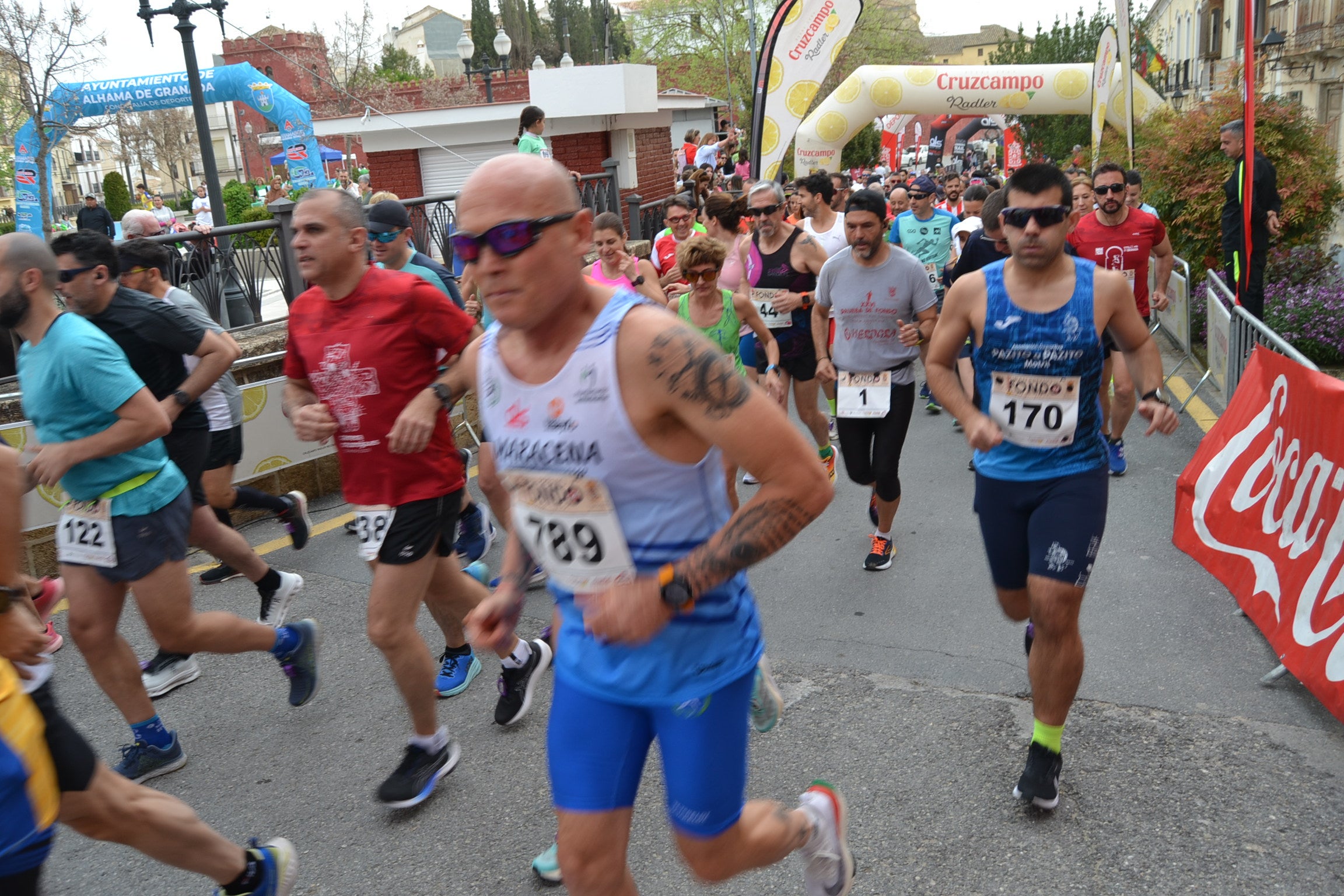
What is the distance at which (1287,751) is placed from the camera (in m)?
3.53

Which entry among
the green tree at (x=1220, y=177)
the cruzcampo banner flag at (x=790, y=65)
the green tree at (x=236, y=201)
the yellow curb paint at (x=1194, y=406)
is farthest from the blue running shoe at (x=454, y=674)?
the green tree at (x=236, y=201)

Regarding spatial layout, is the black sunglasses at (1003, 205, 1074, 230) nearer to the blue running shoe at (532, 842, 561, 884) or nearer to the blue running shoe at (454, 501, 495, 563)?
the blue running shoe at (532, 842, 561, 884)

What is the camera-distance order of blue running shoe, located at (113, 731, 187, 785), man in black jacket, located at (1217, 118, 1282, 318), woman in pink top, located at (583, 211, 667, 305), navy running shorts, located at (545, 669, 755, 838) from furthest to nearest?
man in black jacket, located at (1217, 118, 1282, 318), woman in pink top, located at (583, 211, 667, 305), blue running shoe, located at (113, 731, 187, 785), navy running shorts, located at (545, 669, 755, 838)

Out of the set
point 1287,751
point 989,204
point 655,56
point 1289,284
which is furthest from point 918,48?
point 1287,751

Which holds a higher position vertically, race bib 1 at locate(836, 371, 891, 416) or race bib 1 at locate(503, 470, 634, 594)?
race bib 1 at locate(503, 470, 634, 594)

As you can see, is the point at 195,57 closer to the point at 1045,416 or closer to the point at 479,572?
the point at 479,572

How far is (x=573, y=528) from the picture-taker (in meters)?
2.13

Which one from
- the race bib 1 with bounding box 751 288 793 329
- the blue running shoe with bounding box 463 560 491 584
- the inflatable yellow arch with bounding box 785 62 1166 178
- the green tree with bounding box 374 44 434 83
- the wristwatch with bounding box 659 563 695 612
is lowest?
the blue running shoe with bounding box 463 560 491 584

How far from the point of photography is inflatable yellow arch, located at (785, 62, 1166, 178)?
20.2 m

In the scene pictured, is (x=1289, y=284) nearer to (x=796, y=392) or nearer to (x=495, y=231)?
(x=796, y=392)

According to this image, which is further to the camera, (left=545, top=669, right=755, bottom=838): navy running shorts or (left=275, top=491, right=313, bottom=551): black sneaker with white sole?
(left=275, top=491, right=313, bottom=551): black sneaker with white sole

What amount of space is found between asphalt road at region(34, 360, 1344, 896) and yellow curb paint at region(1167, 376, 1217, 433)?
276 cm

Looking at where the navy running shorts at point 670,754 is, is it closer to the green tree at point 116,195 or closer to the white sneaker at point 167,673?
the white sneaker at point 167,673

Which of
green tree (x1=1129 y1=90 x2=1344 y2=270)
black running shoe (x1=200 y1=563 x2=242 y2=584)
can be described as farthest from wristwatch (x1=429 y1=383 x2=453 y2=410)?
green tree (x1=1129 y1=90 x2=1344 y2=270)
